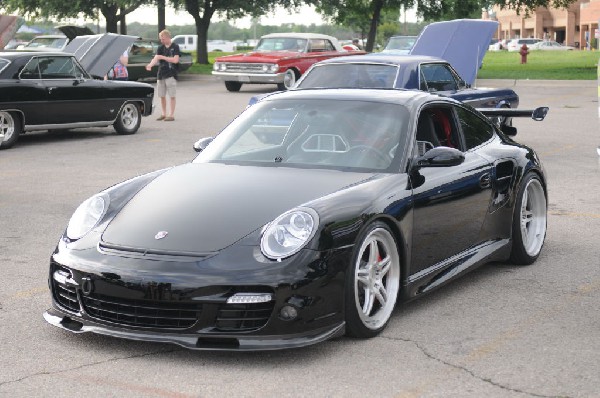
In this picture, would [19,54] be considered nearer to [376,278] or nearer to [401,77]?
[401,77]

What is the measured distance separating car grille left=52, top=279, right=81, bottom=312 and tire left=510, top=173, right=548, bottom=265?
3338mm

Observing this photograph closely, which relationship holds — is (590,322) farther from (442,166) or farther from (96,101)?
(96,101)

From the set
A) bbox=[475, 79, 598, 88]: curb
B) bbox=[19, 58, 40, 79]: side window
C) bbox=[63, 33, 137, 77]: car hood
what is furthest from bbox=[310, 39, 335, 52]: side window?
bbox=[19, 58, 40, 79]: side window

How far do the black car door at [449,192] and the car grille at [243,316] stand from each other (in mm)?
1273

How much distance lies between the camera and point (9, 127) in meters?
16.5

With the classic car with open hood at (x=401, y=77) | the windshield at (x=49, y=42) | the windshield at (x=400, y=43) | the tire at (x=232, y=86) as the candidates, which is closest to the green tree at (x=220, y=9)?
the windshield at (x=49, y=42)

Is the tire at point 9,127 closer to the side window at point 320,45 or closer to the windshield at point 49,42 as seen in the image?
the side window at point 320,45

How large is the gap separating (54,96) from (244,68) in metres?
13.1

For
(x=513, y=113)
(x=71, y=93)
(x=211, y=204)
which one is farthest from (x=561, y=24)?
(x=211, y=204)

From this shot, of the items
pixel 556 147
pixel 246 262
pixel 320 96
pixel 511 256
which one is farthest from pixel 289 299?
pixel 556 147

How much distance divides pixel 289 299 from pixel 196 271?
1.58 ft

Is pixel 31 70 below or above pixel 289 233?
above

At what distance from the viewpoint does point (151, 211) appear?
590 centimetres

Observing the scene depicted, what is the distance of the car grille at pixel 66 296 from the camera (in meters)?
5.64
